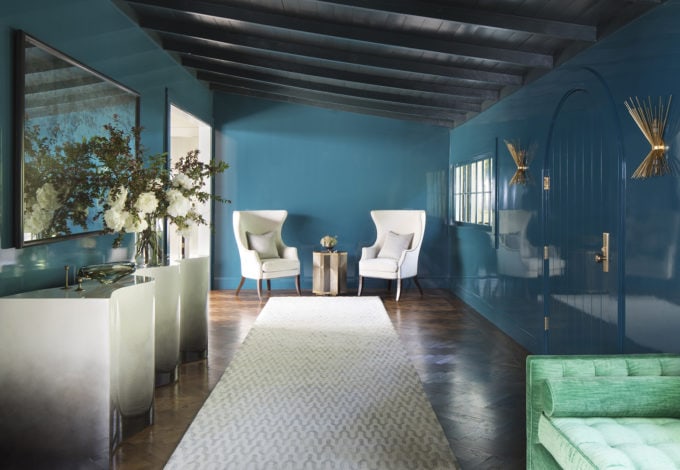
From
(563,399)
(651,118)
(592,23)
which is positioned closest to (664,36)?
(651,118)

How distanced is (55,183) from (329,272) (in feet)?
15.4

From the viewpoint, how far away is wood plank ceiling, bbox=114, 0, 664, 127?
3732 mm

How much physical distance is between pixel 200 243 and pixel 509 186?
175 inches

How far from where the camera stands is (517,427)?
10.2 feet

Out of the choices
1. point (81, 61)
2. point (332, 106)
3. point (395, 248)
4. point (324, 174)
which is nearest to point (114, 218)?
point (81, 61)

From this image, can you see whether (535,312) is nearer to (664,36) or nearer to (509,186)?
(509,186)

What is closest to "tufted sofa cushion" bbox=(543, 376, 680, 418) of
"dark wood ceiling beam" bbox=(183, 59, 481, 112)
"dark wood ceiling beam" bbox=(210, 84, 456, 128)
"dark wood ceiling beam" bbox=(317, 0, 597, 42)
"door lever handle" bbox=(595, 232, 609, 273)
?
"door lever handle" bbox=(595, 232, 609, 273)

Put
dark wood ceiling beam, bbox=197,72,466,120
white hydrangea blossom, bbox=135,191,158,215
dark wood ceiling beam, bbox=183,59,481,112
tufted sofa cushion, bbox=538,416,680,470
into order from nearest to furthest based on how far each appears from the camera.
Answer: tufted sofa cushion, bbox=538,416,680,470 < white hydrangea blossom, bbox=135,191,158,215 < dark wood ceiling beam, bbox=183,59,481,112 < dark wood ceiling beam, bbox=197,72,466,120

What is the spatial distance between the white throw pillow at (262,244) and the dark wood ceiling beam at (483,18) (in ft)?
13.5

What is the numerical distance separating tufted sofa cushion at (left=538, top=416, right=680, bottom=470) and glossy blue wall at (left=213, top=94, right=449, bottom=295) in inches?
243

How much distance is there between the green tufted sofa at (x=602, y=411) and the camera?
1.81 meters

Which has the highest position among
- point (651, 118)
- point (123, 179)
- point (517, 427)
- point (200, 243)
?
point (651, 118)

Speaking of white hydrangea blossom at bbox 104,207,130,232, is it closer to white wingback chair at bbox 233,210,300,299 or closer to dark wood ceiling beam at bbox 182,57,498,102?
dark wood ceiling beam at bbox 182,57,498,102

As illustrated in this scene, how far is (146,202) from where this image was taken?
3459 millimetres
